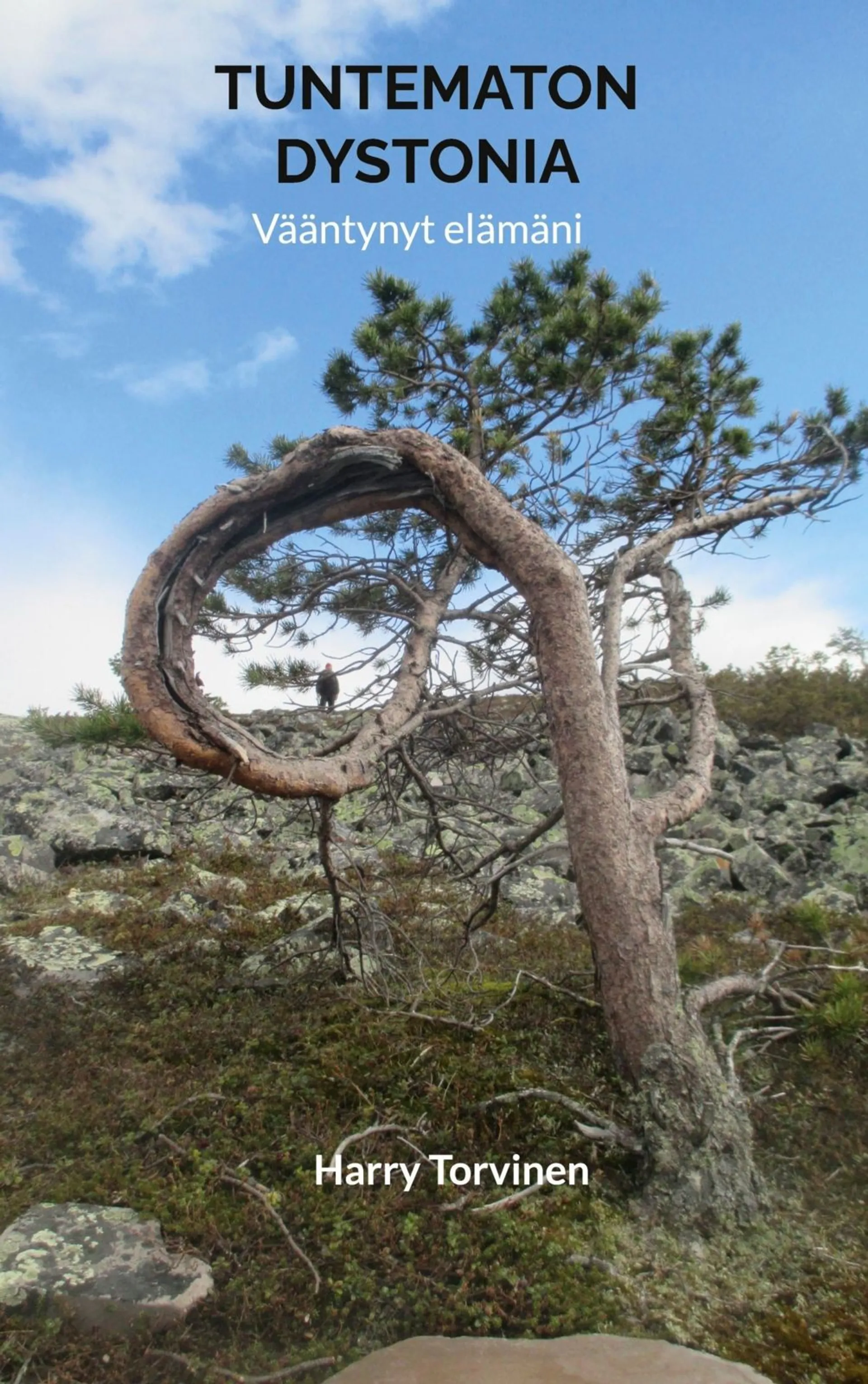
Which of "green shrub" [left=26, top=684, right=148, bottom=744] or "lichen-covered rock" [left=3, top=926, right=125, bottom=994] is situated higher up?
"green shrub" [left=26, top=684, right=148, bottom=744]

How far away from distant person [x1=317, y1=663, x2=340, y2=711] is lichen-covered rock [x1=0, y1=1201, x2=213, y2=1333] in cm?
401

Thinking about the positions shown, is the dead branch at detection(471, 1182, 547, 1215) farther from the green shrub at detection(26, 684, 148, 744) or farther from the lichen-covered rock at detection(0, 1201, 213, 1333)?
the green shrub at detection(26, 684, 148, 744)

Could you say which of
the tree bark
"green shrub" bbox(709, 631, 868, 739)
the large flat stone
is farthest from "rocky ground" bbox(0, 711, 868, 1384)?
"green shrub" bbox(709, 631, 868, 739)

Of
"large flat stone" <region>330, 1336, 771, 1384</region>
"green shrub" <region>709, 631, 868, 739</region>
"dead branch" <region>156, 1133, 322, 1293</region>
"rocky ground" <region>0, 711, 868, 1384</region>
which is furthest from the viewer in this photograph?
"green shrub" <region>709, 631, 868, 739</region>

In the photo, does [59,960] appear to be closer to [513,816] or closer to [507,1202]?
[513,816]

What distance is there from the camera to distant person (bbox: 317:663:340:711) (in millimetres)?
7770

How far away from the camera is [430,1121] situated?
5.25 metres

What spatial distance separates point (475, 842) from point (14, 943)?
18.1 ft

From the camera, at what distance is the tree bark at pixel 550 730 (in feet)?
16.0

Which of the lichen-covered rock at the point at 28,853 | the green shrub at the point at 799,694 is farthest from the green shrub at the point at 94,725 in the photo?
the green shrub at the point at 799,694

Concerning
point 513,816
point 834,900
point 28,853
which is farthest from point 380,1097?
point 28,853

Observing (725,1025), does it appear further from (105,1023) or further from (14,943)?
(14,943)

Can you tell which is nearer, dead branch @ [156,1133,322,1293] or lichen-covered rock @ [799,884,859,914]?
dead branch @ [156,1133,322,1293]

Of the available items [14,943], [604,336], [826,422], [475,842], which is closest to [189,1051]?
[14,943]
